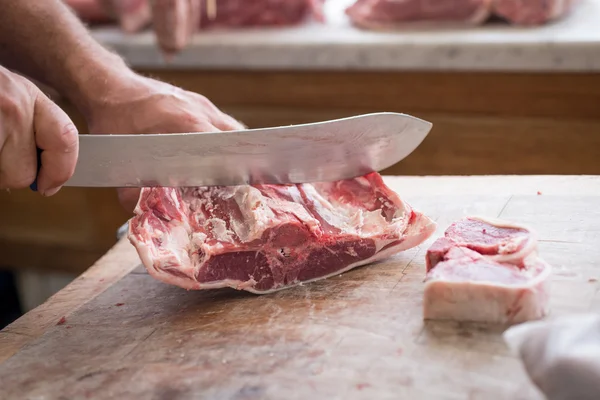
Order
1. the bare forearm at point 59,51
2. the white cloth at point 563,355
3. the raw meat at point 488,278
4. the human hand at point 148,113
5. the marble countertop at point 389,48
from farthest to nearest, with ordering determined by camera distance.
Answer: the marble countertop at point 389,48 < the bare forearm at point 59,51 < the human hand at point 148,113 < the raw meat at point 488,278 < the white cloth at point 563,355

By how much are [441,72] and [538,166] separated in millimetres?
590

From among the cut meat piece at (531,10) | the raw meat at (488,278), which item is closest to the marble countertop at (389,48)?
the cut meat piece at (531,10)

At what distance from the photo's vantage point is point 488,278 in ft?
4.84

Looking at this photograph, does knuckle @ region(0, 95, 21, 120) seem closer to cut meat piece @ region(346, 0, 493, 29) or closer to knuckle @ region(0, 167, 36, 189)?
knuckle @ region(0, 167, 36, 189)

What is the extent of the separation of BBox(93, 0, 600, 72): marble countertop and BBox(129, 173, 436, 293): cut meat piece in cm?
157

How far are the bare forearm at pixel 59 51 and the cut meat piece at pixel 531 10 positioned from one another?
6.64 feet

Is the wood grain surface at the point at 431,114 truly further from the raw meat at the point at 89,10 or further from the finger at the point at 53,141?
the finger at the point at 53,141

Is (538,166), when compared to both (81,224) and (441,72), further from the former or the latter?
(81,224)

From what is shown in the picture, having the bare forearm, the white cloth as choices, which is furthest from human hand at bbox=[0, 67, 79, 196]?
the white cloth

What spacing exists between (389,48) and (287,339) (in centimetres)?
213

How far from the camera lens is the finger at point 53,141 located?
1.43 meters

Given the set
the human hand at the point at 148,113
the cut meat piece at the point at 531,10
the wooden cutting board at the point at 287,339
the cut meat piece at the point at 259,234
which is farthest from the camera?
the cut meat piece at the point at 531,10

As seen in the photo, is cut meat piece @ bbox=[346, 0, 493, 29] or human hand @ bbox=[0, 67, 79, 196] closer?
human hand @ bbox=[0, 67, 79, 196]

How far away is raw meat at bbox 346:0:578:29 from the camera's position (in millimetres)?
3412
